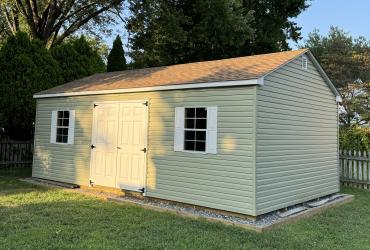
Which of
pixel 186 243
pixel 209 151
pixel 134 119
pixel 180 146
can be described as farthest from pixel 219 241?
pixel 134 119

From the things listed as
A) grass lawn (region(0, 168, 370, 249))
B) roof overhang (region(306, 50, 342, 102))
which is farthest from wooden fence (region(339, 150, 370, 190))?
grass lawn (region(0, 168, 370, 249))

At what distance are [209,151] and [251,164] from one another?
101 cm

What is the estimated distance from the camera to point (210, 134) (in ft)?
24.6

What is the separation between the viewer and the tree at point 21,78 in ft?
44.0

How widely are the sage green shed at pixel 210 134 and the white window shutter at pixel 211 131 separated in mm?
21

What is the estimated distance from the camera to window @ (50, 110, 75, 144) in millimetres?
10453

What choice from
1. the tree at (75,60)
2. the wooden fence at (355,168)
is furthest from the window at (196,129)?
the tree at (75,60)

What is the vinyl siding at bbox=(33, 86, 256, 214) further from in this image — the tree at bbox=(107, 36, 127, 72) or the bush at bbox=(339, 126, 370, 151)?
the tree at bbox=(107, 36, 127, 72)

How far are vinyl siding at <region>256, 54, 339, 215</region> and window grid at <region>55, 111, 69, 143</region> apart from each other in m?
6.20

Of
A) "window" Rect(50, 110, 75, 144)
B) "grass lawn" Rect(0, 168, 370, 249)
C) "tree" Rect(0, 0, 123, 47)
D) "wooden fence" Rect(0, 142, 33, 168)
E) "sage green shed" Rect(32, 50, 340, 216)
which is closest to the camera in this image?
"grass lawn" Rect(0, 168, 370, 249)

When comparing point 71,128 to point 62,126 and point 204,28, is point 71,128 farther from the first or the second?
point 204,28

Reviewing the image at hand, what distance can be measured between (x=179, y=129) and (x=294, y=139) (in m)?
2.68

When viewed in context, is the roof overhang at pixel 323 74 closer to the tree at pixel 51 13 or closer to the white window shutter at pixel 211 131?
the white window shutter at pixel 211 131

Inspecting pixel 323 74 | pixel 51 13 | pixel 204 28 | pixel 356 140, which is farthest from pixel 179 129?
pixel 51 13
